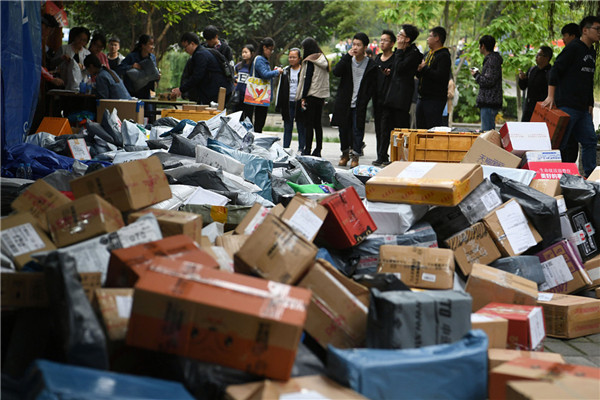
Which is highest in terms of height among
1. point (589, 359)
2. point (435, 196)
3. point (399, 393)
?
point (435, 196)

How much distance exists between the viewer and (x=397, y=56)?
10086 millimetres

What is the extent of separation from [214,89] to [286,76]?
1433 mm

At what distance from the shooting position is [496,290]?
160 inches

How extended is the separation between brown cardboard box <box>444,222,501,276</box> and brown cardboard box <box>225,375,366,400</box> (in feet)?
7.06

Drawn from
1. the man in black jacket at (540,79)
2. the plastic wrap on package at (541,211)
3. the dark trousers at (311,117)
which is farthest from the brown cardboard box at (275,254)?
the man in black jacket at (540,79)

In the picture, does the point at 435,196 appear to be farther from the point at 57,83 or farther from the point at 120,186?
the point at 57,83

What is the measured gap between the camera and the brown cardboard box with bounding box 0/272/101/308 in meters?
2.92

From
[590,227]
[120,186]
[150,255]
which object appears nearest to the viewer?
[150,255]

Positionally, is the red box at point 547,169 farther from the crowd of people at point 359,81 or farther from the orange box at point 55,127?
the orange box at point 55,127

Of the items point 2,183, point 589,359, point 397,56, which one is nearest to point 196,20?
point 397,56

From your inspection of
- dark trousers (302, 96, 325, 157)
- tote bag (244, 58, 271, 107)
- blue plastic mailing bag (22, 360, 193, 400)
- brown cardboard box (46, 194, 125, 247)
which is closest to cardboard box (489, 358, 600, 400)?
blue plastic mailing bag (22, 360, 193, 400)

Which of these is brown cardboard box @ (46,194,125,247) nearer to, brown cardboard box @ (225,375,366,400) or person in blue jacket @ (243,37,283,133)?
brown cardboard box @ (225,375,366,400)

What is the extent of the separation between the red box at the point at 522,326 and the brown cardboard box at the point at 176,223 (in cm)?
161

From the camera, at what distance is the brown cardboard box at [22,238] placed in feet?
10.9
